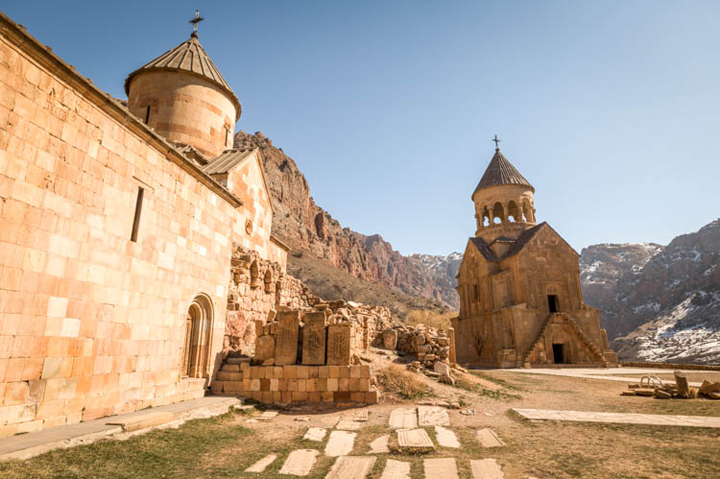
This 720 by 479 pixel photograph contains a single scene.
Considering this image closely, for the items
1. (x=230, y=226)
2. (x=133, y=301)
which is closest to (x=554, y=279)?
(x=230, y=226)

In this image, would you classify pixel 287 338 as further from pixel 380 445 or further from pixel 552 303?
pixel 552 303

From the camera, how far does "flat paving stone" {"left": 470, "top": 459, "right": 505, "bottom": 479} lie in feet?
12.2

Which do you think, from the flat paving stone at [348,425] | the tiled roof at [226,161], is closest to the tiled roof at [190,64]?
the tiled roof at [226,161]

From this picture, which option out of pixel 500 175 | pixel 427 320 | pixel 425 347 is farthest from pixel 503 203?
pixel 425 347

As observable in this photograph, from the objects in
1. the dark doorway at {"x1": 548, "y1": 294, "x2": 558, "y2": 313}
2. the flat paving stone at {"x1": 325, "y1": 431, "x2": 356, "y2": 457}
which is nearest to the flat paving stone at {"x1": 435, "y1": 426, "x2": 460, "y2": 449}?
the flat paving stone at {"x1": 325, "y1": 431, "x2": 356, "y2": 457}

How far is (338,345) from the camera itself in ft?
25.9

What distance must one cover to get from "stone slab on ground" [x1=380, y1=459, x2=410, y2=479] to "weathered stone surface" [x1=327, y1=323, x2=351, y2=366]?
3.52m

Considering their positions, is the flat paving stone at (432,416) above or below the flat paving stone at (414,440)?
above

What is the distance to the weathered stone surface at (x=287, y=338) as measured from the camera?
7.98 metres

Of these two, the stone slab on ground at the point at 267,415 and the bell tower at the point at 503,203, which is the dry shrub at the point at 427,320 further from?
the stone slab on ground at the point at 267,415

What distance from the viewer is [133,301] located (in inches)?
244

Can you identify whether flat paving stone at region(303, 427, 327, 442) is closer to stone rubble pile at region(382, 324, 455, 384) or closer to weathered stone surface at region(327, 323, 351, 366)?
weathered stone surface at region(327, 323, 351, 366)

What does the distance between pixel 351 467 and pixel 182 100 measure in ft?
35.8

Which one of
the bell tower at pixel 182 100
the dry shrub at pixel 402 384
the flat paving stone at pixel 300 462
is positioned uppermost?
the bell tower at pixel 182 100
